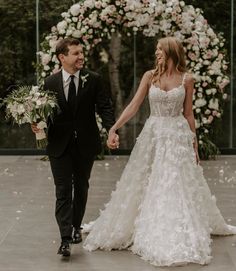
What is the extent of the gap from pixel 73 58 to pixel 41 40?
9219 millimetres

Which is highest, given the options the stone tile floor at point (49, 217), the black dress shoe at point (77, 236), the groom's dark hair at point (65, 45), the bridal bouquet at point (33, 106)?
the groom's dark hair at point (65, 45)

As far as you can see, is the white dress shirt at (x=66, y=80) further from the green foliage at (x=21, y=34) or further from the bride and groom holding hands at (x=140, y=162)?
the green foliage at (x=21, y=34)

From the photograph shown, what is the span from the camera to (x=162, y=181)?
709cm

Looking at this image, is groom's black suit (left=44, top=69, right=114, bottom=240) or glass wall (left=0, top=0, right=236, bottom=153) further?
glass wall (left=0, top=0, right=236, bottom=153)

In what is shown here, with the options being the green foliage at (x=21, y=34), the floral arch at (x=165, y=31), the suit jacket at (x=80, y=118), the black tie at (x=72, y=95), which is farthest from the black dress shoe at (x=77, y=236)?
the green foliage at (x=21, y=34)

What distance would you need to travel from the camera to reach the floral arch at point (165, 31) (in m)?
13.9

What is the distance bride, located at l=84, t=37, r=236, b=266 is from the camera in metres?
Result: 6.86

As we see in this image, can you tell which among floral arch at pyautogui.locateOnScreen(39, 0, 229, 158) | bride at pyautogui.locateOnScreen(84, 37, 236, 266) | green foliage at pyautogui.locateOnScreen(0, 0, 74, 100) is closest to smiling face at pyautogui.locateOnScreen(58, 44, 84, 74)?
bride at pyautogui.locateOnScreen(84, 37, 236, 266)

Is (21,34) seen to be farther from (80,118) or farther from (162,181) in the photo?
(162,181)

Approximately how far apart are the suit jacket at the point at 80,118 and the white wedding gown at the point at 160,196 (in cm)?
47

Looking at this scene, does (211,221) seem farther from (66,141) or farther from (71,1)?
(71,1)

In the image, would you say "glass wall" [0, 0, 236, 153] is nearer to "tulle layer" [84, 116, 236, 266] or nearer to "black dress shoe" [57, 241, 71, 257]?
"tulle layer" [84, 116, 236, 266]

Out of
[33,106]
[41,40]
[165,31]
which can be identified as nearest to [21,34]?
[41,40]

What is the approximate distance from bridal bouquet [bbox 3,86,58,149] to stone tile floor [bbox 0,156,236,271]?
1087 mm
